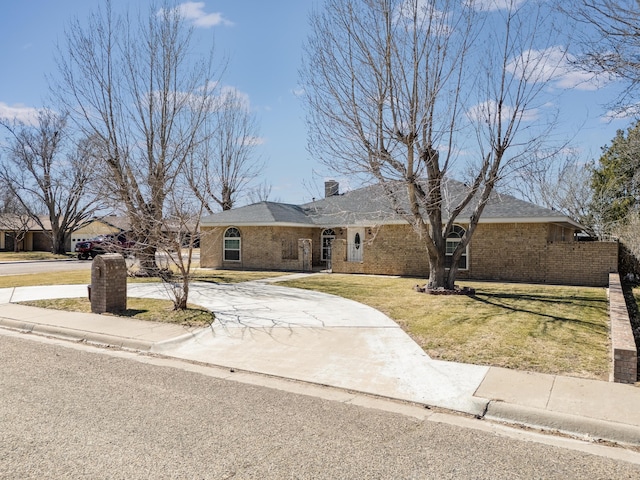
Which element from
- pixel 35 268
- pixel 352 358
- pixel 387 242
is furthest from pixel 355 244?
pixel 35 268

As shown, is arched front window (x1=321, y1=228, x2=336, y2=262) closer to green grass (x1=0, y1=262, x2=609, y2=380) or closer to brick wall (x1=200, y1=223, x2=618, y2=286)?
brick wall (x1=200, y1=223, x2=618, y2=286)

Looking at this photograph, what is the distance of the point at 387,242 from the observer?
21.8m

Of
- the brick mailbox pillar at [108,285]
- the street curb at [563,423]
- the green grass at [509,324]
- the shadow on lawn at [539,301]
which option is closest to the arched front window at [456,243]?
the green grass at [509,324]

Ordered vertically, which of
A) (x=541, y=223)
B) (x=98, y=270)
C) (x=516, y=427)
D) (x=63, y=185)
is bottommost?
(x=516, y=427)

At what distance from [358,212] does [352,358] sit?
11027 mm

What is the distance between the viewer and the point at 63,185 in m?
43.5

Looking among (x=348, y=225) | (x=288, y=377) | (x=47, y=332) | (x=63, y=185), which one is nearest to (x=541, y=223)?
(x=348, y=225)

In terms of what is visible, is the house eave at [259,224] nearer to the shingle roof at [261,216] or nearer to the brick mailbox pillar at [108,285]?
the shingle roof at [261,216]

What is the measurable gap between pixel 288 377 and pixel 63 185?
143ft

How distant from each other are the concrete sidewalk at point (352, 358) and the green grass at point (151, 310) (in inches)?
15.3

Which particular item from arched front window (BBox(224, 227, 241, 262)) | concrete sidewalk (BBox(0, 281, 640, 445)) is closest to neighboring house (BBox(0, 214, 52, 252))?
arched front window (BBox(224, 227, 241, 262))

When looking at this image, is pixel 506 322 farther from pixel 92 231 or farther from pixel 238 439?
pixel 92 231

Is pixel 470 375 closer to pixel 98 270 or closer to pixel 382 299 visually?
pixel 382 299

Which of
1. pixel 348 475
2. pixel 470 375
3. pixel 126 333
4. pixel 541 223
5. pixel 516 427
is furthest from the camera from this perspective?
pixel 541 223
